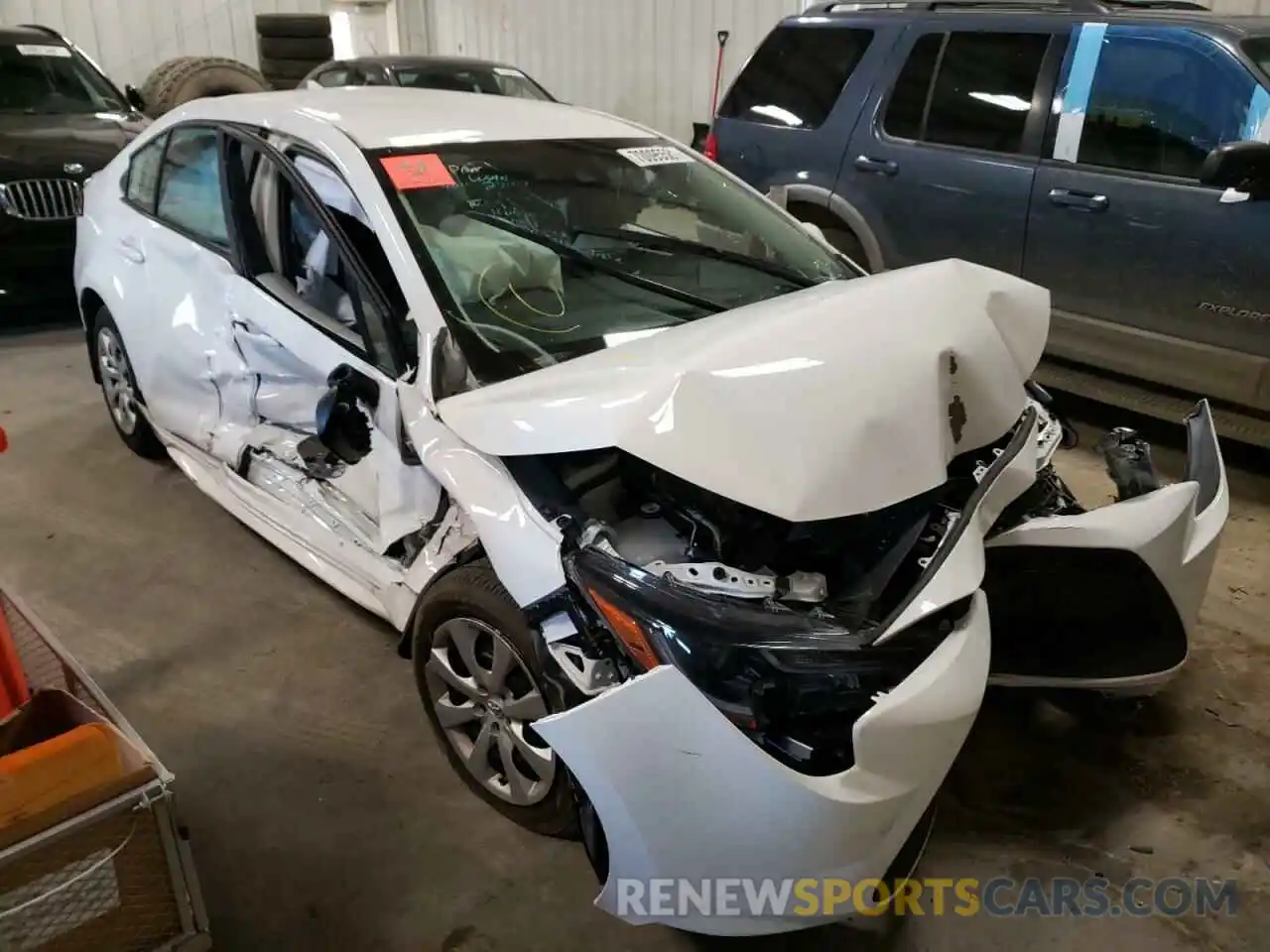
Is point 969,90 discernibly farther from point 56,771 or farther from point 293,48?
point 293,48

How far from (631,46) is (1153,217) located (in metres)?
6.24

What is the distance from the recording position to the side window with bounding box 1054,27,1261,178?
3.67 meters

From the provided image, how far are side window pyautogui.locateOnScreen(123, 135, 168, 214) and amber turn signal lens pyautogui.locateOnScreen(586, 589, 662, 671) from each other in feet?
8.76

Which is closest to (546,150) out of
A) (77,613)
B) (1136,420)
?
(77,613)

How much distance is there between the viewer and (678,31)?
27.6 ft

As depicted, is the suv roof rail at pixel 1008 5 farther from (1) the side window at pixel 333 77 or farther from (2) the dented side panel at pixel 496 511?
(1) the side window at pixel 333 77

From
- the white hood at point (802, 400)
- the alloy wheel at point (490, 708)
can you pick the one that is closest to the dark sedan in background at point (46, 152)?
the alloy wheel at point (490, 708)

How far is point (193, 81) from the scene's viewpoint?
29.1ft

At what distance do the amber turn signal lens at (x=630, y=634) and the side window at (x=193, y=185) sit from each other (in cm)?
198

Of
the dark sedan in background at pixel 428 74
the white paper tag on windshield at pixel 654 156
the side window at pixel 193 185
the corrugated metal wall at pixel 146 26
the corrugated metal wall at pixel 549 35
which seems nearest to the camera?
the white paper tag on windshield at pixel 654 156

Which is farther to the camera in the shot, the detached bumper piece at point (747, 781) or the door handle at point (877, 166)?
the door handle at point (877, 166)

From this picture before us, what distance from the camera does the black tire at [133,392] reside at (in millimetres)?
3785

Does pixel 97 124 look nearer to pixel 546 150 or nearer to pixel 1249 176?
pixel 546 150

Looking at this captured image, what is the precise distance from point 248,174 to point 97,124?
162 inches
